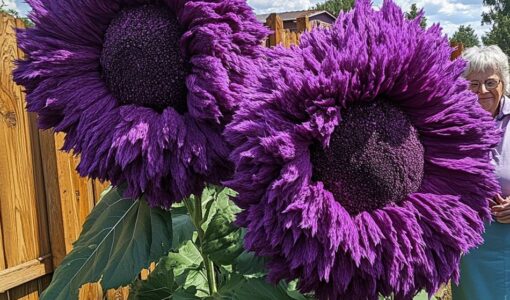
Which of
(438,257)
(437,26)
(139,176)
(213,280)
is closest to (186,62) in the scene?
(139,176)

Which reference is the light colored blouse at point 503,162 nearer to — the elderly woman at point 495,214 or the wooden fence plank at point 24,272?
the elderly woman at point 495,214

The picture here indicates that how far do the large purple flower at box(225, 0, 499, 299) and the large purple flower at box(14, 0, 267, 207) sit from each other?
4.3 inches

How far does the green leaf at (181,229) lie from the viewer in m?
1.64

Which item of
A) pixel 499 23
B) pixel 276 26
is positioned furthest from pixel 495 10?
pixel 276 26

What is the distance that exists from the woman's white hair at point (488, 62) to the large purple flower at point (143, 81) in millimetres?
2347

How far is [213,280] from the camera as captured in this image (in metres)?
1.48

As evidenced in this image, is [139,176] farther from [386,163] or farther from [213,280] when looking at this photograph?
[213,280]

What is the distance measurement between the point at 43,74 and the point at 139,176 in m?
0.28

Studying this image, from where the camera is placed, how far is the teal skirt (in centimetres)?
280

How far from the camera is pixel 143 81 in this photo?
1.01 meters

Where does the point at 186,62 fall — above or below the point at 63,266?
above

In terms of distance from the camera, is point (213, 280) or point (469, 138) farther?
point (213, 280)

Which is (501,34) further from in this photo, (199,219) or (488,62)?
(199,219)

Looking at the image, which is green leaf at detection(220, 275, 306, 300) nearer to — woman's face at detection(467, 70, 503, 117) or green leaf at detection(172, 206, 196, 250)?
green leaf at detection(172, 206, 196, 250)
